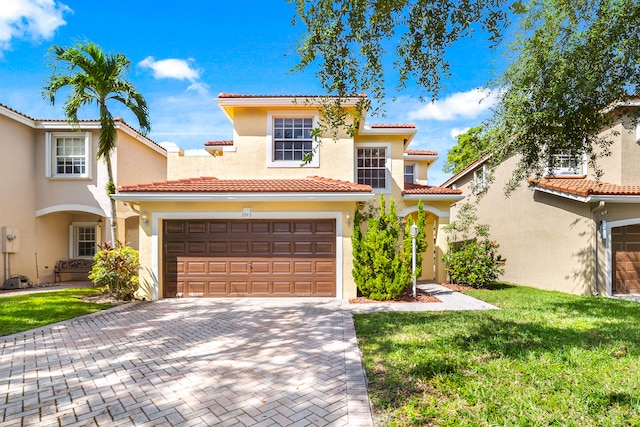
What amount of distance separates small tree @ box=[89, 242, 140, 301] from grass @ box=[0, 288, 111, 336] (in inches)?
29.9

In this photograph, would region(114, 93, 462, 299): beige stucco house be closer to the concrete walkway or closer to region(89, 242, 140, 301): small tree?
region(89, 242, 140, 301): small tree

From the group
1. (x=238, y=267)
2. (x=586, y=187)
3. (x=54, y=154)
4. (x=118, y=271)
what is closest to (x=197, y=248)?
(x=238, y=267)

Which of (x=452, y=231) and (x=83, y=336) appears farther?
(x=452, y=231)

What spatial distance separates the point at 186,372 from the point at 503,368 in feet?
15.2

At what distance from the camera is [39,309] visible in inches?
347

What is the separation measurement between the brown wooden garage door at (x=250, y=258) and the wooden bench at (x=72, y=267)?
7.27m

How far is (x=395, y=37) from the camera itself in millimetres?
6238

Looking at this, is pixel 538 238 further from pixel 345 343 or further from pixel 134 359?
pixel 134 359

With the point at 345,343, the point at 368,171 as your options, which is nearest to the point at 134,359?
the point at 345,343

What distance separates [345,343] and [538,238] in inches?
477

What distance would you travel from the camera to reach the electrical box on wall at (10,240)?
42.0 ft

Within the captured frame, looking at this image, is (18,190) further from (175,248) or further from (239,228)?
(239,228)

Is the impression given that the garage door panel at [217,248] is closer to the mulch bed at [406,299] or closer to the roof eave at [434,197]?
the mulch bed at [406,299]

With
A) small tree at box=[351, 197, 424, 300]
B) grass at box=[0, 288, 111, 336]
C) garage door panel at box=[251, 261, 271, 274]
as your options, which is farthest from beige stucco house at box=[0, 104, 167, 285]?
small tree at box=[351, 197, 424, 300]
